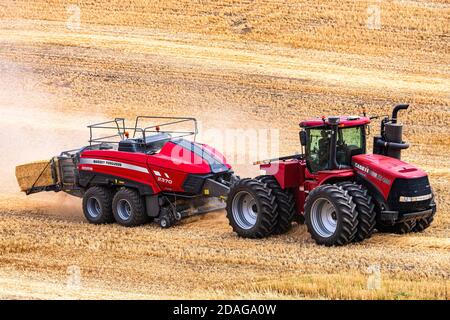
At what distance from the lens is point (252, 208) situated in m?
18.0

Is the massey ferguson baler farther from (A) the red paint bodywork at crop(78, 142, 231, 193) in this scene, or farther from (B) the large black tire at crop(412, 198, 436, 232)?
(B) the large black tire at crop(412, 198, 436, 232)

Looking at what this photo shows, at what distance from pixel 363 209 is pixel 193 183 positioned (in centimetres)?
407

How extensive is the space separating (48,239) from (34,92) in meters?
16.5

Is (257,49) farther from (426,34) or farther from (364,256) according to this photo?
(364,256)

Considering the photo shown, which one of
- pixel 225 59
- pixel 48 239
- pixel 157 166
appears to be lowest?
pixel 48 239

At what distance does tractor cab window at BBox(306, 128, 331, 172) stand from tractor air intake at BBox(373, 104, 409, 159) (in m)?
1.13

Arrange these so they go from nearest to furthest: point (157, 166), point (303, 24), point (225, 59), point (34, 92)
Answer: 1. point (157, 166)
2. point (34, 92)
3. point (225, 59)
4. point (303, 24)

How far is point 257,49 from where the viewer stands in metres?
38.0

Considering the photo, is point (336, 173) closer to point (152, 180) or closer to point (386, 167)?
point (386, 167)

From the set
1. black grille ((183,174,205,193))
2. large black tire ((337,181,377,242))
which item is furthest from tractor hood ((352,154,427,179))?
black grille ((183,174,205,193))

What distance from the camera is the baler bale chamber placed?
68.9 feet

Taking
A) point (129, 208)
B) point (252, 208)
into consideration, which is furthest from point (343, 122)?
point (129, 208)

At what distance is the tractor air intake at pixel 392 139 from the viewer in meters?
17.3

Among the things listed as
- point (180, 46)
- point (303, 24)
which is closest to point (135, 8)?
point (180, 46)
